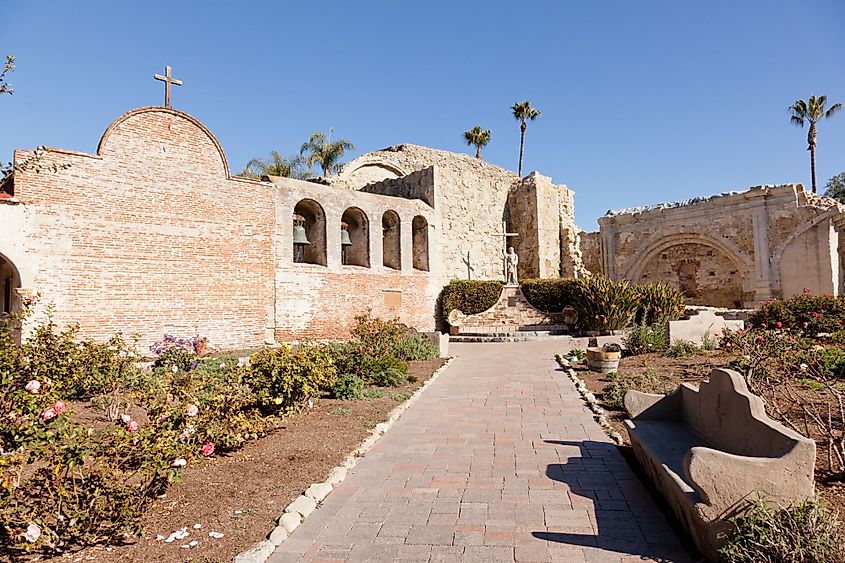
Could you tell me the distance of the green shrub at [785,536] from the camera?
2498 mm

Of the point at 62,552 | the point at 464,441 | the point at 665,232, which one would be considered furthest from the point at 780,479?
the point at 665,232

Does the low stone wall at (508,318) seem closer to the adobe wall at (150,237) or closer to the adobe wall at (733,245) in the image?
the adobe wall at (733,245)

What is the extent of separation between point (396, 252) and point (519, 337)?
600 centimetres

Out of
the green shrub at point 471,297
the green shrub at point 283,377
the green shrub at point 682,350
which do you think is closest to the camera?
the green shrub at point 283,377

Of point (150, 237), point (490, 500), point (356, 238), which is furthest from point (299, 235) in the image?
point (490, 500)

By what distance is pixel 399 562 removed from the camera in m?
3.07

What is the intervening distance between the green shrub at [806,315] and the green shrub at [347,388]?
11210mm

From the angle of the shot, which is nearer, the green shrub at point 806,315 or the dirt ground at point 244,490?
the dirt ground at point 244,490

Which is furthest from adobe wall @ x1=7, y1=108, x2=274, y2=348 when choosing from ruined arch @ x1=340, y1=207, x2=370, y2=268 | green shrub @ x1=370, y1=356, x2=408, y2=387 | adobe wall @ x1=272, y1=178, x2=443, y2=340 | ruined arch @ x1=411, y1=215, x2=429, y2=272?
ruined arch @ x1=411, y1=215, x2=429, y2=272

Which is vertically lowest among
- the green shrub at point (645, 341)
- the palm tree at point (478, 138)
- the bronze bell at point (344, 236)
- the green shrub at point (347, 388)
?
the green shrub at point (347, 388)

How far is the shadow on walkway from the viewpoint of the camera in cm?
315

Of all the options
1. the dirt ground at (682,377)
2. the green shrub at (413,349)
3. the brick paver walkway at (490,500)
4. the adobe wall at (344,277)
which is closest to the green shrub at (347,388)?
the brick paver walkway at (490,500)

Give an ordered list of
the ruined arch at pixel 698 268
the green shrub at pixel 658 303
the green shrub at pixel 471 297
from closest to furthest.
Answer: the green shrub at pixel 658 303 < the green shrub at pixel 471 297 < the ruined arch at pixel 698 268

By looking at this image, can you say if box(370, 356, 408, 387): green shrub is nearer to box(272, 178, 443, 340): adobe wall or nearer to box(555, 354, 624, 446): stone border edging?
box(555, 354, 624, 446): stone border edging
